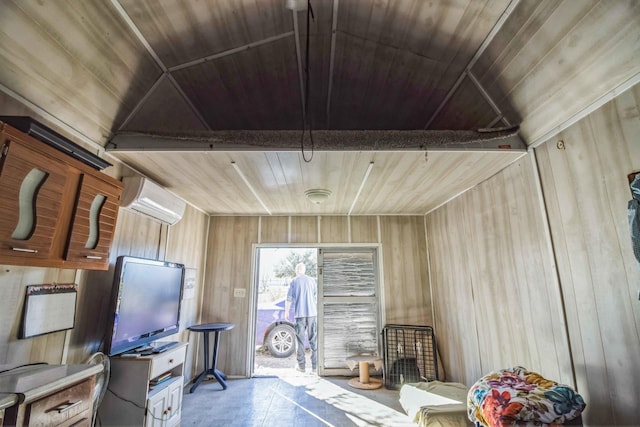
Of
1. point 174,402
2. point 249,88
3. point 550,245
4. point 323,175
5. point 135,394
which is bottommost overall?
point 174,402

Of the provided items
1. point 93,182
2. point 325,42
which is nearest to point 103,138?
point 93,182

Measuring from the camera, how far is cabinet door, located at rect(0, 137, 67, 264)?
1314 mm

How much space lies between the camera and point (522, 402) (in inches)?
63.3

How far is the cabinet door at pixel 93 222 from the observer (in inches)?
67.2

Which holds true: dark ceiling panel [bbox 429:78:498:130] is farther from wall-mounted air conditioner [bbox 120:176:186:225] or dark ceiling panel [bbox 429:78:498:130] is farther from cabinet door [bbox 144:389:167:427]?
cabinet door [bbox 144:389:167:427]

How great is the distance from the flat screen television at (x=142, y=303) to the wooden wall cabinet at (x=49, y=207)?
36 cm

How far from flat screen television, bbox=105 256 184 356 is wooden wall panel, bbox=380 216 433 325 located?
9.44ft

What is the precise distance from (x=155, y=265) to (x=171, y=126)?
4.54 feet

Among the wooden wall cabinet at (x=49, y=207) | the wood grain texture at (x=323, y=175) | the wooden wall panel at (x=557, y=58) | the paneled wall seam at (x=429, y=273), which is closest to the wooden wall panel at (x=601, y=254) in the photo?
the wooden wall panel at (x=557, y=58)

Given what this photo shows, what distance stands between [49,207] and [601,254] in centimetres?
313

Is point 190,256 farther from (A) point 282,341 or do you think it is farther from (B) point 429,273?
(B) point 429,273

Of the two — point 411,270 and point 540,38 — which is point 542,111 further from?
point 411,270

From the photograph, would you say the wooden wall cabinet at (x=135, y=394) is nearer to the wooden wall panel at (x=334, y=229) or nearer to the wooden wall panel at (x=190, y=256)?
the wooden wall panel at (x=190, y=256)

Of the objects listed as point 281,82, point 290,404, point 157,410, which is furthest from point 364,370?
point 281,82
